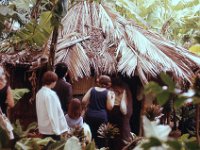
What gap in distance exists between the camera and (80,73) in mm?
8078

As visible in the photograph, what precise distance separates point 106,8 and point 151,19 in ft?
15.2

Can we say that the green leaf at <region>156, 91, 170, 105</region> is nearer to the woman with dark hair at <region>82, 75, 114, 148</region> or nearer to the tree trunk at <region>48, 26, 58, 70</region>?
the tree trunk at <region>48, 26, 58, 70</region>

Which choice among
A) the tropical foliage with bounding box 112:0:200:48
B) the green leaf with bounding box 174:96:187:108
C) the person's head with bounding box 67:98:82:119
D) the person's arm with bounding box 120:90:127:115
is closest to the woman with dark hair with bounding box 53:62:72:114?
the person's head with bounding box 67:98:82:119

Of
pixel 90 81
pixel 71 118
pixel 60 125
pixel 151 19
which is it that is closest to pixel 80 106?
pixel 71 118

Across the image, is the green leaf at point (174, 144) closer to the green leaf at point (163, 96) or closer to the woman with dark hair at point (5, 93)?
the green leaf at point (163, 96)

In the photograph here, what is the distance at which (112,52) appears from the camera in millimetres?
8703

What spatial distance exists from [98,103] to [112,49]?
2572 millimetres

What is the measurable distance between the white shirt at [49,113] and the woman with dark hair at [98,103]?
3.53 ft

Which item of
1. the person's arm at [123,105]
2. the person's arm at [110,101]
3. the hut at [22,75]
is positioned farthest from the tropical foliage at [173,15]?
the person's arm at [110,101]

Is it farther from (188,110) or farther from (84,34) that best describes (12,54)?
(188,110)

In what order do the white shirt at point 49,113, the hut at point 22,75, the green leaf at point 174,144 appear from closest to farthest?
the green leaf at point 174,144
the white shirt at point 49,113
the hut at point 22,75

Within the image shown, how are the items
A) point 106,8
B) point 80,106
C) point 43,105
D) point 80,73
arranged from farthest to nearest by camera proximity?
1. point 106,8
2. point 80,73
3. point 80,106
4. point 43,105

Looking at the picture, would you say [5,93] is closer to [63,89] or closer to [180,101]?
[63,89]

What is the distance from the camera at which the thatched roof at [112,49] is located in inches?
327
